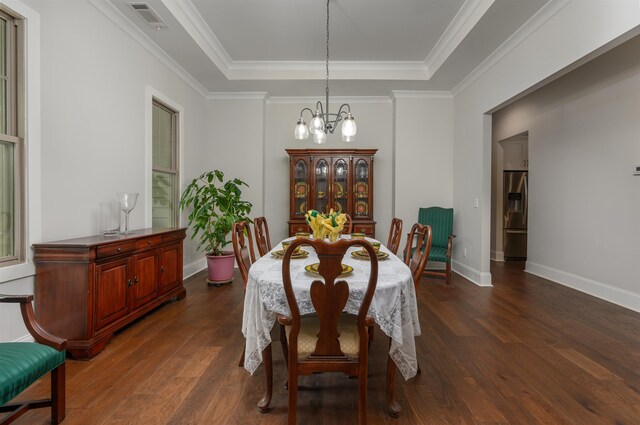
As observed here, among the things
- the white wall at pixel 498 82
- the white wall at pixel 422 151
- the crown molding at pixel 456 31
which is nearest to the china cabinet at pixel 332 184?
the white wall at pixel 422 151

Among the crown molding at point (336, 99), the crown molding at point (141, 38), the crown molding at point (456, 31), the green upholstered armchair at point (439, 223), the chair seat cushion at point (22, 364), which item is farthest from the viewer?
the crown molding at point (336, 99)

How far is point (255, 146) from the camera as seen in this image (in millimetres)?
5316

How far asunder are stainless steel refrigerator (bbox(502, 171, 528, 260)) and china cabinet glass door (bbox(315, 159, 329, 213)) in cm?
344

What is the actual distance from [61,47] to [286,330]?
2.73 meters

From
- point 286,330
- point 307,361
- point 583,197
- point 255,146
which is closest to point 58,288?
point 286,330

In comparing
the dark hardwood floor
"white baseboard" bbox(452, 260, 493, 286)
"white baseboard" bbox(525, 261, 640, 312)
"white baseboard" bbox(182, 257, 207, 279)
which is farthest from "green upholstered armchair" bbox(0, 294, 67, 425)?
"white baseboard" bbox(525, 261, 640, 312)

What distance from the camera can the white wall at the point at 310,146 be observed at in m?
5.50

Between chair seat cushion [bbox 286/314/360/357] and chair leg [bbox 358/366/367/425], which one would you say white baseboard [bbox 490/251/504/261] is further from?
chair leg [bbox 358/366/367/425]

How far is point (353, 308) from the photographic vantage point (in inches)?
63.3

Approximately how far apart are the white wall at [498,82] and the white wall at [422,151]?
0.48ft

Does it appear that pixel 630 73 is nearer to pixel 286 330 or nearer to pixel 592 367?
pixel 592 367

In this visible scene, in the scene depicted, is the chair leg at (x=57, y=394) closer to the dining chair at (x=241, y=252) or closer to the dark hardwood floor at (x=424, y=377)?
the dark hardwood floor at (x=424, y=377)

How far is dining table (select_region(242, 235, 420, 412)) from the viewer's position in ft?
5.26

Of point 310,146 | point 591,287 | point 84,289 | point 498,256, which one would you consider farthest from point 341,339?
point 498,256
